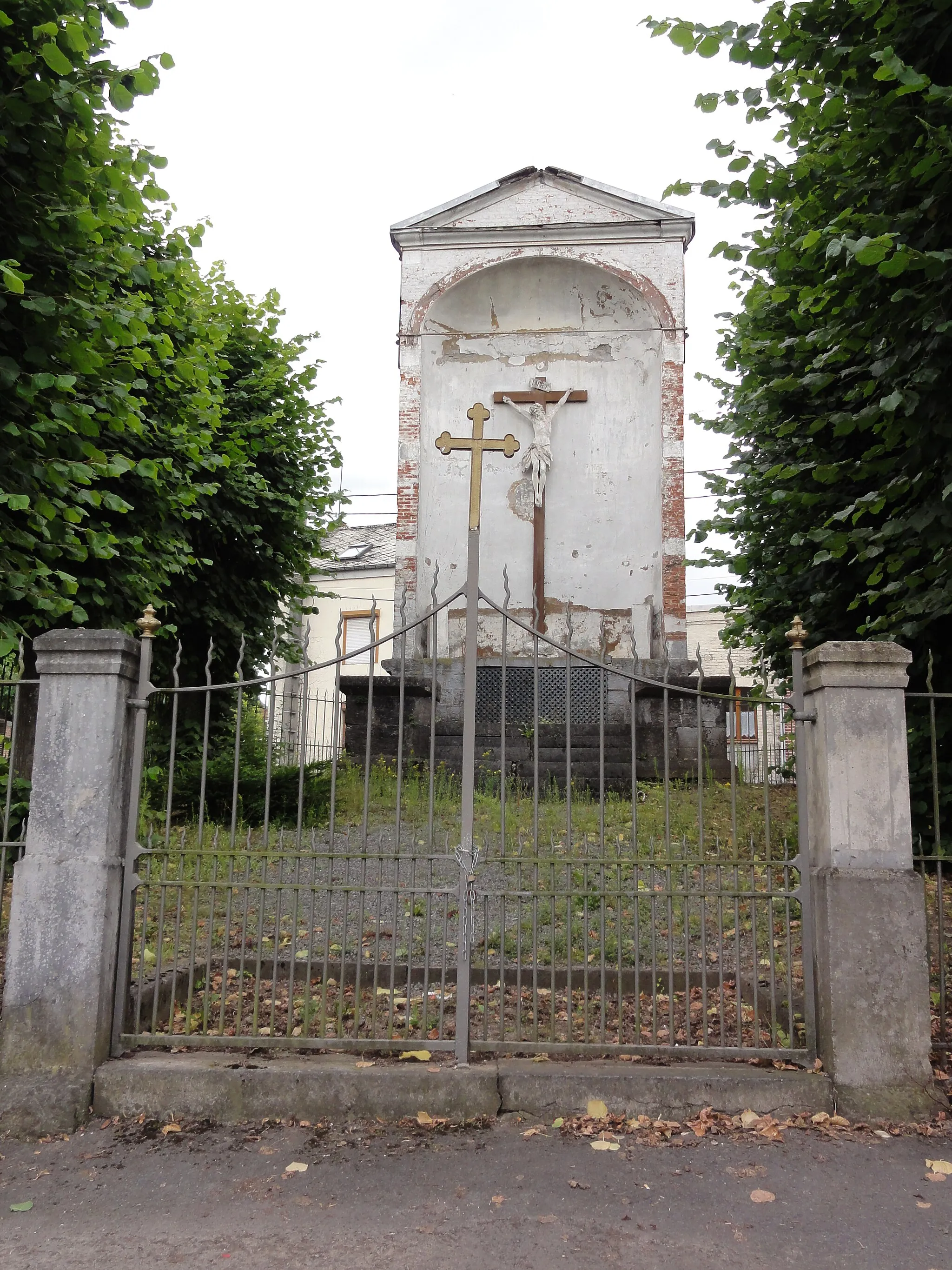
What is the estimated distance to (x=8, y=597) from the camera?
636 cm

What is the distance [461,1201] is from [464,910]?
129 cm

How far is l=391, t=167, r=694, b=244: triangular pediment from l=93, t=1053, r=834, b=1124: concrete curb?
43.6ft

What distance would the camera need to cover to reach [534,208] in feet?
49.8

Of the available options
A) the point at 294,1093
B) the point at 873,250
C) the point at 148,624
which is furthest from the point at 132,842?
the point at 873,250

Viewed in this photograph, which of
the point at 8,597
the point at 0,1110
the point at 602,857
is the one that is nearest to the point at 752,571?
the point at 602,857

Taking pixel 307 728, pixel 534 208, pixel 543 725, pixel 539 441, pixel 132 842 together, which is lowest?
pixel 132 842

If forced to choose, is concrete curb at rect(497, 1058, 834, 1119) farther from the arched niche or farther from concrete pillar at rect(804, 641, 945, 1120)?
the arched niche

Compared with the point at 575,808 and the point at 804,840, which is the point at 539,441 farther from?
the point at 804,840

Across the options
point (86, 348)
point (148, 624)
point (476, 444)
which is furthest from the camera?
point (86, 348)

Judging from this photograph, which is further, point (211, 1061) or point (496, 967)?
point (496, 967)

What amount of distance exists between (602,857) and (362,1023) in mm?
1844

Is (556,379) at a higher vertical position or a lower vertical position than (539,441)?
higher

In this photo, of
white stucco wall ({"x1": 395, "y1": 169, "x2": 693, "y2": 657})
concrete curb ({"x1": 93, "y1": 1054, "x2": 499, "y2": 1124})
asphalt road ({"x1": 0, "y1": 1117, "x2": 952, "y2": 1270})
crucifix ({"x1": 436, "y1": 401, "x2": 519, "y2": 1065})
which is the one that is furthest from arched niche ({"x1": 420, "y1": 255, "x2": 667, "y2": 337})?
asphalt road ({"x1": 0, "y1": 1117, "x2": 952, "y2": 1270})

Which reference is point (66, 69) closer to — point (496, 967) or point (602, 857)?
point (602, 857)
